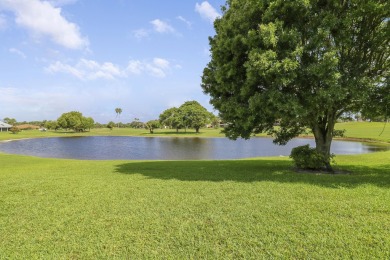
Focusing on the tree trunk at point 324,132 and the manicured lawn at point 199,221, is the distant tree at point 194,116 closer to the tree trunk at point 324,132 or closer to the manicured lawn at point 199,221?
the tree trunk at point 324,132

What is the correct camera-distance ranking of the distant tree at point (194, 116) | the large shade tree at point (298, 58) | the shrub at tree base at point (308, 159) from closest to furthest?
the large shade tree at point (298, 58) → the shrub at tree base at point (308, 159) → the distant tree at point (194, 116)

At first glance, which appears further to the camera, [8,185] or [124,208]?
[8,185]

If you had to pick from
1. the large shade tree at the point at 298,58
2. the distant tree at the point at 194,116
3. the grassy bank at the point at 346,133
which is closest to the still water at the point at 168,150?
the grassy bank at the point at 346,133

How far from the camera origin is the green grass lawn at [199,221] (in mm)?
5746

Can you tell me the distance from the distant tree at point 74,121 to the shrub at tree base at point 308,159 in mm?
125141

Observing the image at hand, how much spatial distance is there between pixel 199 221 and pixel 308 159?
Result: 9453 mm

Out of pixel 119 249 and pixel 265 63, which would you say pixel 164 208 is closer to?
pixel 119 249

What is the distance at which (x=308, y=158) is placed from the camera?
1441 cm

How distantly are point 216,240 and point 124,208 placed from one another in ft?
10.9

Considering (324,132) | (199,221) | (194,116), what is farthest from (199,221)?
(194,116)

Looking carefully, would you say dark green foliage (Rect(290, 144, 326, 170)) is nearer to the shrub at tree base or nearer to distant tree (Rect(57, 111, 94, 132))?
the shrub at tree base

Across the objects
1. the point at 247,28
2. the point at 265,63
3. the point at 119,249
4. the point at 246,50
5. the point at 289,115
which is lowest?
the point at 119,249

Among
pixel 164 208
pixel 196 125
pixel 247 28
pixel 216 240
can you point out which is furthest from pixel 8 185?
pixel 196 125

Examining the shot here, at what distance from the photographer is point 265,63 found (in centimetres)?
1097
